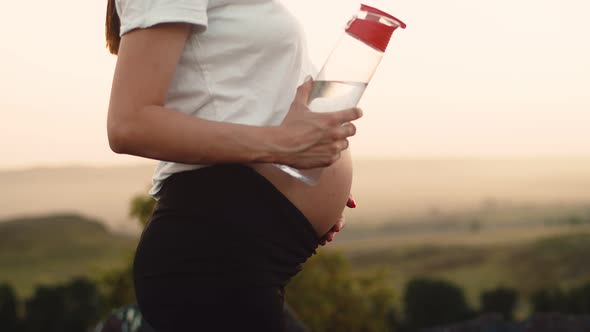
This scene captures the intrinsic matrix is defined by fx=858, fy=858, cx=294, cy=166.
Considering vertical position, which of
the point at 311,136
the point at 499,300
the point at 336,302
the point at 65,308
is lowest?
the point at 65,308

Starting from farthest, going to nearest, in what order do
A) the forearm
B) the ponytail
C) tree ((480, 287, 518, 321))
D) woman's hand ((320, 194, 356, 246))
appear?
tree ((480, 287, 518, 321)) → woman's hand ((320, 194, 356, 246)) → the ponytail → the forearm

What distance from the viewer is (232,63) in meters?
1.87

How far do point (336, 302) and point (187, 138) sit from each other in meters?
6.92

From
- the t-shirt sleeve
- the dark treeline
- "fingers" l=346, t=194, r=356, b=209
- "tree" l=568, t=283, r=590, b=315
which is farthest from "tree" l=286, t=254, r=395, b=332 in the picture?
the t-shirt sleeve

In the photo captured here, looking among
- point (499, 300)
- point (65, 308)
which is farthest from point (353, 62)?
point (65, 308)

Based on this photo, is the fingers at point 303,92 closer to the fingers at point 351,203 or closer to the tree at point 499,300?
the fingers at point 351,203

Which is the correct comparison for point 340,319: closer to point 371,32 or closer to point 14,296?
point 14,296

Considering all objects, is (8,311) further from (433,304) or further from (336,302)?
(433,304)

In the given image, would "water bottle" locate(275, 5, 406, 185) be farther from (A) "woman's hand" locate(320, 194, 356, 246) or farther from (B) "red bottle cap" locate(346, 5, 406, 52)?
(A) "woman's hand" locate(320, 194, 356, 246)

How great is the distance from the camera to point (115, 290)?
8.25 meters

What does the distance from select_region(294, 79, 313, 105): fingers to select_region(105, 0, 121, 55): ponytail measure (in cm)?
53

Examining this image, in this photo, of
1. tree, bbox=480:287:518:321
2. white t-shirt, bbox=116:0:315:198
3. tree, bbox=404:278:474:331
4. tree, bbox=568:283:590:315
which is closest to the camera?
white t-shirt, bbox=116:0:315:198

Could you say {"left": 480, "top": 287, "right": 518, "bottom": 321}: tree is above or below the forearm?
below

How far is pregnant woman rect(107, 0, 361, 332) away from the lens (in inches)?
69.6
